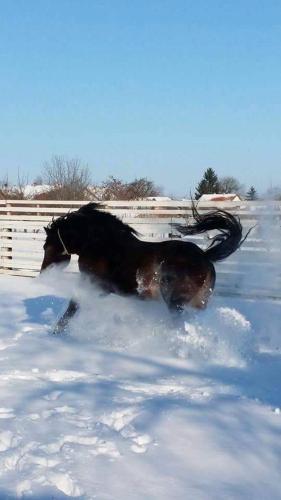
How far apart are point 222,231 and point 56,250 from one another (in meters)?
2.03

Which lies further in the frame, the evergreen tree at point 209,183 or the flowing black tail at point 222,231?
the evergreen tree at point 209,183

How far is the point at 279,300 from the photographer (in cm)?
974

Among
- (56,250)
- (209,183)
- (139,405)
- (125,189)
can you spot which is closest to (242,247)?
(56,250)

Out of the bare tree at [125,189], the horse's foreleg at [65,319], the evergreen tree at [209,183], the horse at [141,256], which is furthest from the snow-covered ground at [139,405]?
the evergreen tree at [209,183]

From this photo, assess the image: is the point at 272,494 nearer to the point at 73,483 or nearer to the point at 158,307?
the point at 73,483

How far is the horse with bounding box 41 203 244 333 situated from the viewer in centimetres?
603

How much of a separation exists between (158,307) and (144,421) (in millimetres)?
2832

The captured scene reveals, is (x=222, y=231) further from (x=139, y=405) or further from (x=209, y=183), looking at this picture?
(x=209, y=183)

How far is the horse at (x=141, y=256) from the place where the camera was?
6.03m

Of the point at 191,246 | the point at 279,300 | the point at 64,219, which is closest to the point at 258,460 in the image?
the point at 191,246

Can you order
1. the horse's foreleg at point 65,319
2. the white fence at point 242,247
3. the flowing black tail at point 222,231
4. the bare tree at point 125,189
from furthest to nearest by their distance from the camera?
the bare tree at point 125,189 < the white fence at point 242,247 < the horse's foreleg at point 65,319 < the flowing black tail at point 222,231

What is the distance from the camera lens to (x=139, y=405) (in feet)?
13.2

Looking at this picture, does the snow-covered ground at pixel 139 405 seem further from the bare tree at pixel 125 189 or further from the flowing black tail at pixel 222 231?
the bare tree at pixel 125 189

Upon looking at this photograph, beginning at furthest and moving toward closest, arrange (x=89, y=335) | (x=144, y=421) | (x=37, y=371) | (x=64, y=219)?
(x=64, y=219), (x=89, y=335), (x=37, y=371), (x=144, y=421)
